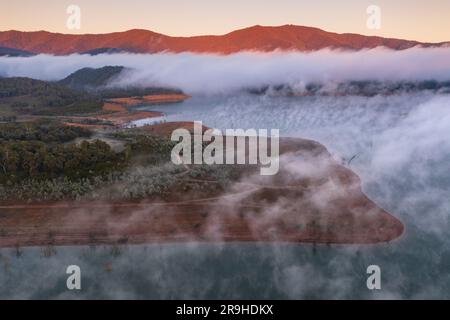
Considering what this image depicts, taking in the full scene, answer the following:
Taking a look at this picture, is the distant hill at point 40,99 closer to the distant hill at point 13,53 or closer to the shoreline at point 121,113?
the shoreline at point 121,113

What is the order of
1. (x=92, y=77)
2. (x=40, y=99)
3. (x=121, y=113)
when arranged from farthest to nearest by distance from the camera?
(x=92, y=77) → (x=40, y=99) → (x=121, y=113)

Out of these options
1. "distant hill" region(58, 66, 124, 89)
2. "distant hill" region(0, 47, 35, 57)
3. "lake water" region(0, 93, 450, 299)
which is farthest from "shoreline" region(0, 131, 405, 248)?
"distant hill" region(0, 47, 35, 57)

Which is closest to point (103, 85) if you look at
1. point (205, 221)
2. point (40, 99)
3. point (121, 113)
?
point (40, 99)

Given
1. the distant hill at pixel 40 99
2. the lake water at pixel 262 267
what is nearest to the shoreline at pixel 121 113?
the distant hill at pixel 40 99

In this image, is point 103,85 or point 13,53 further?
point 13,53

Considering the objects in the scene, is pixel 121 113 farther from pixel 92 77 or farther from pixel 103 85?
pixel 92 77

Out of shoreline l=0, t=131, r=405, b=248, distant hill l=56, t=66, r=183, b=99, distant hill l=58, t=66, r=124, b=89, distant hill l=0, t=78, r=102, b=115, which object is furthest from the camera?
distant hill l=58, t=66, r=124, b=89

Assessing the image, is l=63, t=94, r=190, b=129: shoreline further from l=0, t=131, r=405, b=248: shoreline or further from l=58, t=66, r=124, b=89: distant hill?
l=0, t=131, r=405, b=248: shoreline
